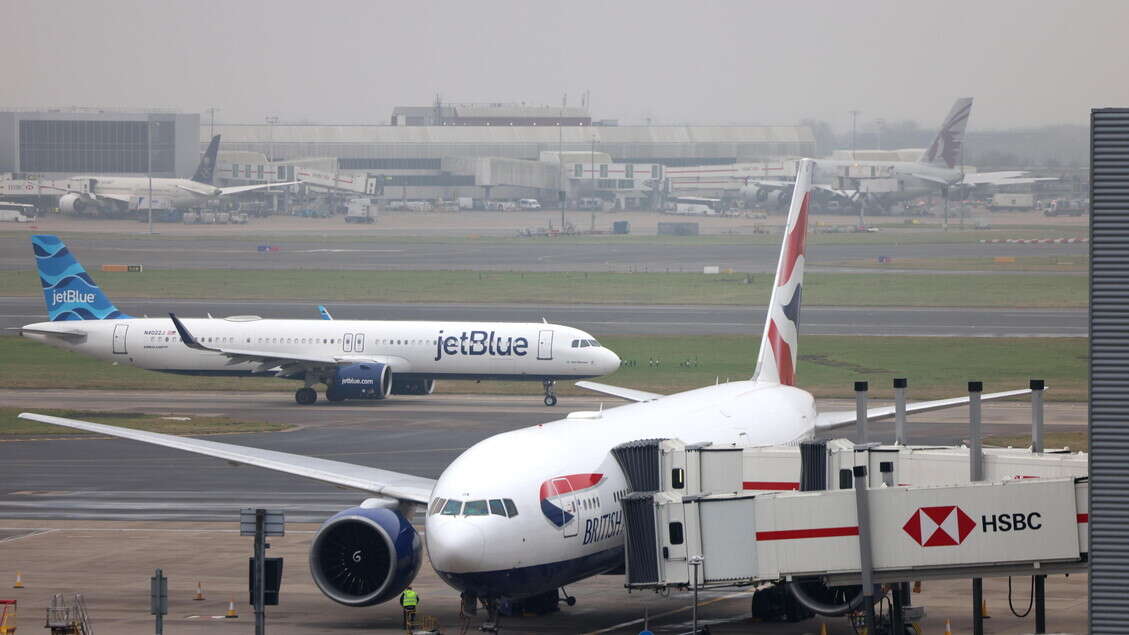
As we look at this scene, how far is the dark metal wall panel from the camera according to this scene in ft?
68.1

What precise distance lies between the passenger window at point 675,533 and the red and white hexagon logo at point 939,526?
421cm

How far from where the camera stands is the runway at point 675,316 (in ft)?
330

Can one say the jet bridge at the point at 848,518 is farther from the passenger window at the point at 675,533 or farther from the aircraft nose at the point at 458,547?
the aircraft nose at the point at 458,547

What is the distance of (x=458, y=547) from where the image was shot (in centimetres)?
2855

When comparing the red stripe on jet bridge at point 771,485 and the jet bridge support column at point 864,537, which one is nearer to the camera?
the jet bridge support column at point 864,537

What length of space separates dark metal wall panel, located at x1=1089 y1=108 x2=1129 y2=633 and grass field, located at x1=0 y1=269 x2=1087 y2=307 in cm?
9614

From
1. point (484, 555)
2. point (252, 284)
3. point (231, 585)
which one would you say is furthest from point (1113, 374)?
point (252, 284)

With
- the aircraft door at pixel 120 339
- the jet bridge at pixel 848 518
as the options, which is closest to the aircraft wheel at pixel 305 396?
the aircraft door at pixel 120 339

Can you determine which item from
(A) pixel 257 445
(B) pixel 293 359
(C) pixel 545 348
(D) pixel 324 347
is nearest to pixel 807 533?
(A) pixel 257 445

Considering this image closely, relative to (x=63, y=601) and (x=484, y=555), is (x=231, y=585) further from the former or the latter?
(x=484, y=555)

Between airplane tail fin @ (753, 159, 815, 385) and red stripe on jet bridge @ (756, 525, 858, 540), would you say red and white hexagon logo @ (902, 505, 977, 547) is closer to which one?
red stripe on jet bridge @ (756, 525, 858, 540)

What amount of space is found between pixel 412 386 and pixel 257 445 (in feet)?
63.8

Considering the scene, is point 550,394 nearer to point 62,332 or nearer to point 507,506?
point 62,332

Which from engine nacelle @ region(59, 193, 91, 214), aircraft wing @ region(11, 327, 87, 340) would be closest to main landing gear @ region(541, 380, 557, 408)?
aircraft wing @ region(11, 327, 87, 340)
